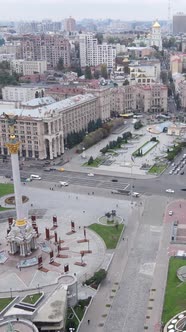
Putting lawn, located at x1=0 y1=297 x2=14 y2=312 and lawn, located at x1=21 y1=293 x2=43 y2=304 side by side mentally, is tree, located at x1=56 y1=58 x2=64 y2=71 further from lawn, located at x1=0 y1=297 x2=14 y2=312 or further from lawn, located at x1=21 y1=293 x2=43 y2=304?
lawn, located at x1=21 y1=293 x2=43 y2=304

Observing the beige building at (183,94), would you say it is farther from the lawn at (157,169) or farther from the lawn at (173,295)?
the lawn at (173,295)

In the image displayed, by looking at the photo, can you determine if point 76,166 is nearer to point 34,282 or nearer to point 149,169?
point 149,169

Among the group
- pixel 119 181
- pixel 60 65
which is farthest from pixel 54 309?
pixel 60 65

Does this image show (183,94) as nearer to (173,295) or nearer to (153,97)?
(153,97)

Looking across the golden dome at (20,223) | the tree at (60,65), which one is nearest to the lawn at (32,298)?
the golden dome at (20,223)

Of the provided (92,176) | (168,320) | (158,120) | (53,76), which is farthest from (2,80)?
(168,320)
